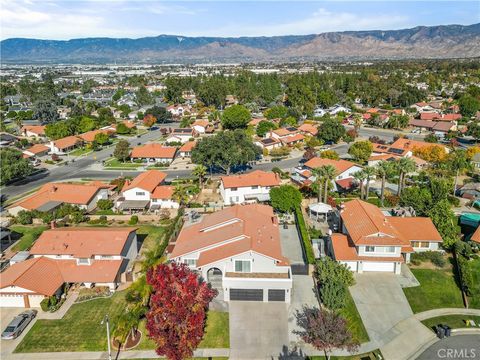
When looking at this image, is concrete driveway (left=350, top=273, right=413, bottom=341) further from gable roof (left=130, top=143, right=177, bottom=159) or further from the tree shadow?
gable roof (left=130, top=143, right=177, bottom=159)

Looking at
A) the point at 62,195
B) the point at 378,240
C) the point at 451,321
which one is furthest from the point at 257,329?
the point at 62,195

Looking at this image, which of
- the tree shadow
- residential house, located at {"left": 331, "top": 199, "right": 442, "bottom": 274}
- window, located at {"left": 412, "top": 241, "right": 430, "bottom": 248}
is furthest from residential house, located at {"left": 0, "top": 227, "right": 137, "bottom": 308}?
window, located at {"left": 412, "top": 241, "right": 430, "bottom": 248}

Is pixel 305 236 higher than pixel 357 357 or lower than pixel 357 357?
higher

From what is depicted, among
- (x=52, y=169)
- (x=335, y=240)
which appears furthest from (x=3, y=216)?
(x=335, y=240)

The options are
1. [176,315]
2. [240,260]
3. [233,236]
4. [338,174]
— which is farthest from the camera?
[338,174]

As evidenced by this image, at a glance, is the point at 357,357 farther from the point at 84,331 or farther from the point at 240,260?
the point at 84,331
